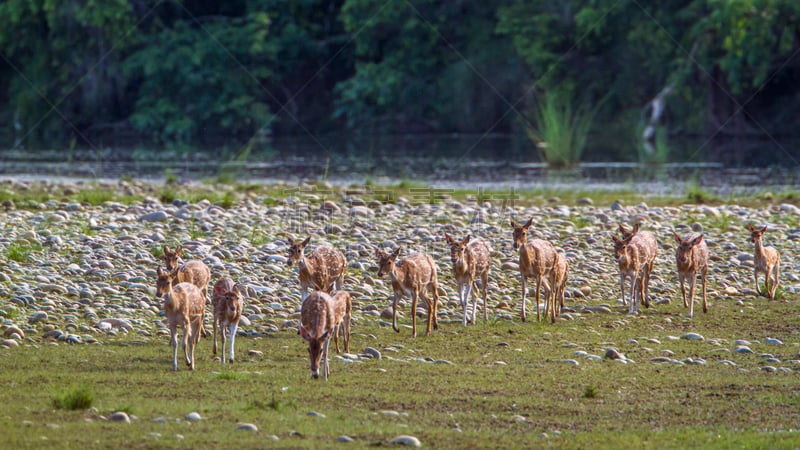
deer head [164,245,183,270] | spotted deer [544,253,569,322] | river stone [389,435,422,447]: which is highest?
deer head [164,245,183,270]

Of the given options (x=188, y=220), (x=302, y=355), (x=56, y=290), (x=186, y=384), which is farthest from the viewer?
(x=188, y=220)

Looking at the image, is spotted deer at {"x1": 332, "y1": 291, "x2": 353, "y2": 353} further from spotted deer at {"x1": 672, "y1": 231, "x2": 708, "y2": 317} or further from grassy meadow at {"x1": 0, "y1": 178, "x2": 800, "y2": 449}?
spotted deer at {"x1": 672, "y1": 231, "x2": 708, "y2": 317}

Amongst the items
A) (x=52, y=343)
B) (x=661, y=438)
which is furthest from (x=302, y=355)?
(x=661, y=438)

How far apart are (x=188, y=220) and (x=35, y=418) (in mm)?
10907

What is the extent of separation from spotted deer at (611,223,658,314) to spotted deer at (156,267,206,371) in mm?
5415

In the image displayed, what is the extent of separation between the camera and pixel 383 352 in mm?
11438

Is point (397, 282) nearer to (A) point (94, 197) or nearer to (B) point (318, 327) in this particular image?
(B) point (318, 327)

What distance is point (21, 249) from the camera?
15.5 metres

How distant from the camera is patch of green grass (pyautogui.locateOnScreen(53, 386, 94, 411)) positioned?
870 centimetres

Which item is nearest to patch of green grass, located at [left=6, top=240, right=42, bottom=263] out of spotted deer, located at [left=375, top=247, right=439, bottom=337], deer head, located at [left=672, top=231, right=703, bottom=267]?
spotted deer, located at [left=375, top=247, right=439, bottom=337]

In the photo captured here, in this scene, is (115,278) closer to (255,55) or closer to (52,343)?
(52,343)

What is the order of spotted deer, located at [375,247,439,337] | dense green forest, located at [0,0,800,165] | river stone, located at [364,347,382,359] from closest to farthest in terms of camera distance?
river stone, located at [364,347,382,359] < spotted deer, located at [375,247,439,337] < dense green forest, located at [0,0,800,165]

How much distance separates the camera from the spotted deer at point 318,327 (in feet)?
32.9

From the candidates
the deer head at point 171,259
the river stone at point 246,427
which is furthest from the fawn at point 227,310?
the river stone at point 246,427
